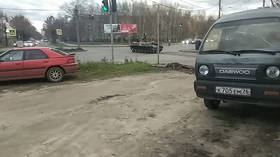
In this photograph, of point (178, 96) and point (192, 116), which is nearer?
point (192, 116)

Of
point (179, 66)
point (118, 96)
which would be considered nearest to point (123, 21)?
point (179, 66)

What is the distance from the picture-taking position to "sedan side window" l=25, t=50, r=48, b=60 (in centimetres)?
873

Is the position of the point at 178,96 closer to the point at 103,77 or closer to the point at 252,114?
the point at 252,114

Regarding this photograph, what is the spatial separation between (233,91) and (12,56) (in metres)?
7.63

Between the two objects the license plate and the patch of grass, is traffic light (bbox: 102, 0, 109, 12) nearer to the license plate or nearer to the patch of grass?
the patch of grass

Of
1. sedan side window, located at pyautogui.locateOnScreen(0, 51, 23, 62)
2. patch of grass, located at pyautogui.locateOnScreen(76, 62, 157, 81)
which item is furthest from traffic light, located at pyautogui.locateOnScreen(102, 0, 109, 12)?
sedan side window, located at pyautogui.locateOnScreen(0, 51, 23, 62)

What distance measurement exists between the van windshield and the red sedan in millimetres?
6027

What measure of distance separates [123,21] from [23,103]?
6362 cm

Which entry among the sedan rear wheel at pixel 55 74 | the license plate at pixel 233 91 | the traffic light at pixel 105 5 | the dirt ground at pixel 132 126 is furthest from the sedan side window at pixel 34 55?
the license plate at pixel 233 91

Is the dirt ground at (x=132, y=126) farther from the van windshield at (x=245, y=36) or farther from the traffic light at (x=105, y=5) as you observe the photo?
the traffic light at (x=105, y=5)

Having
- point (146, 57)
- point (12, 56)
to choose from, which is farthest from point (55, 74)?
point (146, 57)

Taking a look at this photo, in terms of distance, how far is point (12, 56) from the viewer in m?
8.66

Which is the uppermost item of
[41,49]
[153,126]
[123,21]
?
[123,21]

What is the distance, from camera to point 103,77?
10.0 meters
